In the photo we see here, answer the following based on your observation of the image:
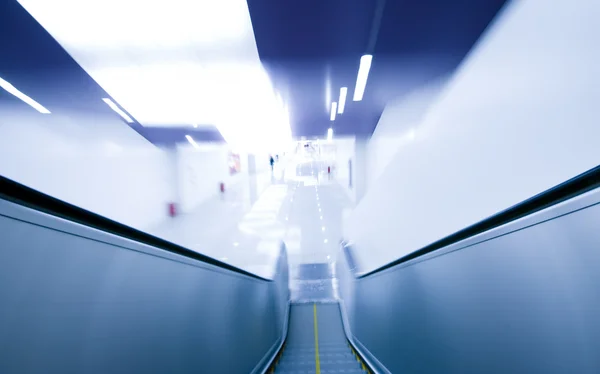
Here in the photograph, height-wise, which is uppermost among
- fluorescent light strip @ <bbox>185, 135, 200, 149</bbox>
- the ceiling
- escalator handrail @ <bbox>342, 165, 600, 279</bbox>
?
fluorescent light strip @ <bbox>185, 135, 200, 149</bbox>

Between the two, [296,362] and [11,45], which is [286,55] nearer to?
[11,45]

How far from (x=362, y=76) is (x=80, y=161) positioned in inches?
180

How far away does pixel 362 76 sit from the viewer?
536cm

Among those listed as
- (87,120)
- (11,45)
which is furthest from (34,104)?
(11,45)

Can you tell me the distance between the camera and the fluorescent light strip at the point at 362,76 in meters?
4.65

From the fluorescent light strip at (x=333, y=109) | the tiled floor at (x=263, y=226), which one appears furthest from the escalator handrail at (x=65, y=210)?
the fluorescent light strip at (x=333, y=109)

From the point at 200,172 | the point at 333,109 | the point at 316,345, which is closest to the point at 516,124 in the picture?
the point at 316,345

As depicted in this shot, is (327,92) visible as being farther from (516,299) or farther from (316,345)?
(516,299)

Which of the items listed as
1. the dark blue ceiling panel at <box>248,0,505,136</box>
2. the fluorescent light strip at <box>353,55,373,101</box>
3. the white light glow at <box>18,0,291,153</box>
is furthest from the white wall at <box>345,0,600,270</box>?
the white light glow at <box>18,0,291,153</box>

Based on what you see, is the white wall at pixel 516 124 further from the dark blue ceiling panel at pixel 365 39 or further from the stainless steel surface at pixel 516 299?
the stainless steel surface at pixel 516 299

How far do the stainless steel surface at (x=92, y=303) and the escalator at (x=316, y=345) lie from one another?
1.96 metres

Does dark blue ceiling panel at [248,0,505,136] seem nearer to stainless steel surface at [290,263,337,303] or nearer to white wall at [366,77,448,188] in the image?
white wall at [366,77,448,188]

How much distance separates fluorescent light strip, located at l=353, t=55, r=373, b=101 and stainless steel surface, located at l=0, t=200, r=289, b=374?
4143 millimetres

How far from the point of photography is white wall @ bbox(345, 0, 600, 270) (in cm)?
137
